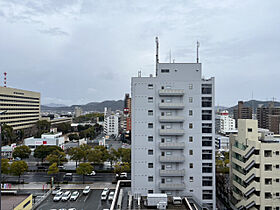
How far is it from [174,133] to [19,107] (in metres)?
65.4

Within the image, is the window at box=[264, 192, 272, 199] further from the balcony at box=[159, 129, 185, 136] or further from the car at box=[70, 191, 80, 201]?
the car at box=[70, 191, 80, 201]

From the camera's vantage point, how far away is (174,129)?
21906 mm

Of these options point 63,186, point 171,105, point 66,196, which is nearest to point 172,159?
point 171,105

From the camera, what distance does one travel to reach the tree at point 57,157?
38719 millimetres

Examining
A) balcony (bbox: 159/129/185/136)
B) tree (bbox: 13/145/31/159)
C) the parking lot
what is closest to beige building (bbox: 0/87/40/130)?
tree (bbox: 13/145/31/159)

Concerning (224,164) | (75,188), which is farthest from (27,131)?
(224,164)

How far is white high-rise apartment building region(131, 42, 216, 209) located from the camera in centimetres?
2162

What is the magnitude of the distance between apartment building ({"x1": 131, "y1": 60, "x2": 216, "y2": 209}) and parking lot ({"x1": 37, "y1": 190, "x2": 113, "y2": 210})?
7643 millimetres

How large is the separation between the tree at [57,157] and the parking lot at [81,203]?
1056 cm

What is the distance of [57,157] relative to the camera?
3928cm

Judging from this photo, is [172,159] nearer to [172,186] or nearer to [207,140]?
[172,186]

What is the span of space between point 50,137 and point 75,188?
2587cm

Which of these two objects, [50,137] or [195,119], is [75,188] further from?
[50,137]

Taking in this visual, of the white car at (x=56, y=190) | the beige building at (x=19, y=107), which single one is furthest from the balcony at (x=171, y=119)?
the beige building at (x=19, y=107)
